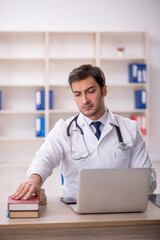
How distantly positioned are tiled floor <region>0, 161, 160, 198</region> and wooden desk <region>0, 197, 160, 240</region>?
8.62 ft

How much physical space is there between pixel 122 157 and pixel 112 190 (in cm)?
58

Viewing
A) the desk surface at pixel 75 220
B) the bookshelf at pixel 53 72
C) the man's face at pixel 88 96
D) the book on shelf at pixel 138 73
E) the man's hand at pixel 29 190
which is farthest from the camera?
the bookshelf at pixel 53 72

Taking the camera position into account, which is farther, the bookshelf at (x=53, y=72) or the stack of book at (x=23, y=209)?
the bookshelf at (x=53, y=72)

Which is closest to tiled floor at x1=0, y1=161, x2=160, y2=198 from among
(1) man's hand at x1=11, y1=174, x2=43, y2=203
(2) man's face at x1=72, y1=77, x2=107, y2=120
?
(2) man's face at x1=72, y1=77, x2=107, y2=120

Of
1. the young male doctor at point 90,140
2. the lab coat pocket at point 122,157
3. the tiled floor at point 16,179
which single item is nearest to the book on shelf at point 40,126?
the tiled floor at point 16,179

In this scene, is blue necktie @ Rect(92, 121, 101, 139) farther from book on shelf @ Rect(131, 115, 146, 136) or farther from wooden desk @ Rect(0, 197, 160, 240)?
book on shelf @ Rect(131, 115, 146, 136)

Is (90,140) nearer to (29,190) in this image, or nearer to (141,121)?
(29,190)

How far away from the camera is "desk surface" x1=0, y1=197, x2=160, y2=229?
160 centimetres

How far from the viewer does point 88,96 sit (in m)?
2.21

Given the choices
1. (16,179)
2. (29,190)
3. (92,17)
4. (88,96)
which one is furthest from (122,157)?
(92,17)

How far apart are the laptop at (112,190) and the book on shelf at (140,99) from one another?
4.66m

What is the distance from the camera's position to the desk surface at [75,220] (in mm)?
1604

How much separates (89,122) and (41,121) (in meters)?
3.91

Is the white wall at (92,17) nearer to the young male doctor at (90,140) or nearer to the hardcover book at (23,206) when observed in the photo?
the young male doctor at (90,140)
